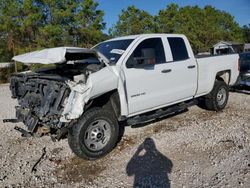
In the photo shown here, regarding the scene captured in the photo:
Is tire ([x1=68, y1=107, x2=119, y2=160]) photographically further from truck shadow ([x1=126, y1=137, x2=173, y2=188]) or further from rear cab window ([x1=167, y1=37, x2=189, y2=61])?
rear cab window ([x1=167, y1=37, x2=189, y2=61])

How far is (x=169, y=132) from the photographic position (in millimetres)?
5742

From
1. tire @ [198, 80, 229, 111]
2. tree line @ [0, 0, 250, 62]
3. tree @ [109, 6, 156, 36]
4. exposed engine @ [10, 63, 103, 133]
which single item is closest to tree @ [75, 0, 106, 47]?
tree line @ [0, 0, 250, 62]

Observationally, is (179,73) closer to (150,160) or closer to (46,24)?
(150,160)

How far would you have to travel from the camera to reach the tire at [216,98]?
7008 millimetres

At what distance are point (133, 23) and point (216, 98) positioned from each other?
19475 mm

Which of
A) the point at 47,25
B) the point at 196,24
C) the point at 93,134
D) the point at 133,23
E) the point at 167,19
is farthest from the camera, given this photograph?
the point at 196,24

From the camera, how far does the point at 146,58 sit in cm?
473

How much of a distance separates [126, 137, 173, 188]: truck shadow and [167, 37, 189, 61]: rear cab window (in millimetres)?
2087

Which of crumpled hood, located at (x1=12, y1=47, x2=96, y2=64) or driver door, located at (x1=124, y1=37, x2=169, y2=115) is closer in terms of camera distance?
crumpled hood, located at (x1=12, y1=47, x2=96, y2=64)

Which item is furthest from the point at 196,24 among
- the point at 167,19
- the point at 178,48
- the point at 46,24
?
the point at 178,48

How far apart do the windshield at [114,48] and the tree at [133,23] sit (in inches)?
780

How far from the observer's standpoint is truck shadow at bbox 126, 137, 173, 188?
3.80m

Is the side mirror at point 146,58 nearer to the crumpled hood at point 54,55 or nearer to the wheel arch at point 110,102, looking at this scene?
the wheel arch at point 110,102

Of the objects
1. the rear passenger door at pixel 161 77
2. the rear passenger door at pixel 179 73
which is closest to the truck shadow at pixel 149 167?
the rear passenger door at pixel 161 77
